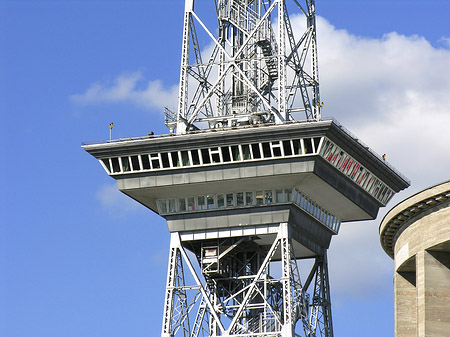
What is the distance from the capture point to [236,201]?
134 m

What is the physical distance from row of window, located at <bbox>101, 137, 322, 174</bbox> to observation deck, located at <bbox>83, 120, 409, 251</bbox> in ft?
0.31

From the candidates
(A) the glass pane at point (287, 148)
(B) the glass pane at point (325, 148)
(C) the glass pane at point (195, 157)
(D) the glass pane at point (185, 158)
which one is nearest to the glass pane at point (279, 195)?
(A) the glass pane at point (287, 148)

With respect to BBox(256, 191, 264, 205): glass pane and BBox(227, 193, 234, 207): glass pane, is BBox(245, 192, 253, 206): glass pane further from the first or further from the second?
BBox(227, 193, 234, 207): glass pane

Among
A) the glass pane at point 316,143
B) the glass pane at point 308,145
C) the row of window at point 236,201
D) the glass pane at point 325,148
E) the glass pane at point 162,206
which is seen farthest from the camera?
the glass pane at point 162,206

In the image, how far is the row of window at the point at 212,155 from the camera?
128 metres

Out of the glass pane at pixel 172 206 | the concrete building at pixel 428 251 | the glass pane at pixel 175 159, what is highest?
the glass pane at pixel 175 159

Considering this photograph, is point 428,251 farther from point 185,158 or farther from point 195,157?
point 185,158

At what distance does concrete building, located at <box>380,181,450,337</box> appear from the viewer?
92.4 m

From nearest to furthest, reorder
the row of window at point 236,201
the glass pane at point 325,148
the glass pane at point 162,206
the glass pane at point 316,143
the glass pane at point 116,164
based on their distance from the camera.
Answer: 1. the glass pane at point 316,143
2. the glass pane at point 325,148
3. the row of window at point 236,201
4. the glass pane at point 116,164
5. the glass pane at point 162,206

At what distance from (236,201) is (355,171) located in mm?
12153

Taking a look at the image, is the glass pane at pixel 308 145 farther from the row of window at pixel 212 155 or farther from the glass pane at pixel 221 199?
the glass pane at pixel 221 199

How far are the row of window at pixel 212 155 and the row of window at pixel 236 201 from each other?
16.1ft

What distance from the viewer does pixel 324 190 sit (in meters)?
133

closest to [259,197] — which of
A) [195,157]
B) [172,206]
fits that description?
[195,157]
